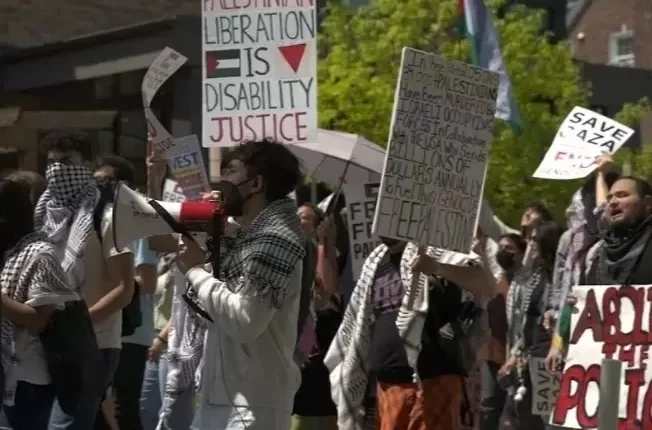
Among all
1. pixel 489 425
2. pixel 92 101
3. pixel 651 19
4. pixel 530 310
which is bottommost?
pixel 489 425

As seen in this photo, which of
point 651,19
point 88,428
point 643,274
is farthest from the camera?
point 651,19

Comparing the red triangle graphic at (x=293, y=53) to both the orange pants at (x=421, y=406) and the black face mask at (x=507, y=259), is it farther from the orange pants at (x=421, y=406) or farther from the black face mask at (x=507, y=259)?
the black face mask at (x=507, y=259)

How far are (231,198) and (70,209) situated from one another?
6.62 ft

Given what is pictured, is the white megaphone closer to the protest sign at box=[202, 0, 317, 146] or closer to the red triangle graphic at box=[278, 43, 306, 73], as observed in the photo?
the protest sign at box=[202, 0, 317, 146]

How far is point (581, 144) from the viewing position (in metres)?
9.72

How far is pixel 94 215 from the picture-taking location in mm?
7852

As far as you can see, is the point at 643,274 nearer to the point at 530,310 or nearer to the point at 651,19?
the point at 530,310

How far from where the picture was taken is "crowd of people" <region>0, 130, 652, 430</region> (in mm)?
5977

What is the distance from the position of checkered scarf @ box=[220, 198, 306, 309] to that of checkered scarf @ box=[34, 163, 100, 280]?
6.03ft

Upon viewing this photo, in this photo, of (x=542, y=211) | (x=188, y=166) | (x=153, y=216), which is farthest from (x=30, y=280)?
(x=542, y=211)

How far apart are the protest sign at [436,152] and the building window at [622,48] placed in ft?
144

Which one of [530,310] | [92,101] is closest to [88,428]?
[530,310]

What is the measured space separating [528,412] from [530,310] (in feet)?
2.48

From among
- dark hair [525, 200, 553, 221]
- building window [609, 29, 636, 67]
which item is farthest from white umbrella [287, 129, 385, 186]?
building window [609, 29, 636, 67]
